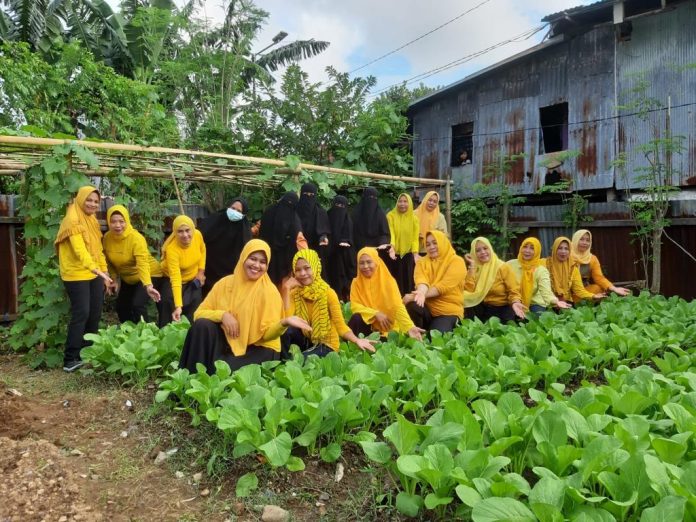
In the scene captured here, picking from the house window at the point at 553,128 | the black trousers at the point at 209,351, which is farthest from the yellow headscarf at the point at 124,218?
the house window at the point at 553,128

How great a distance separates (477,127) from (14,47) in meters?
9.56

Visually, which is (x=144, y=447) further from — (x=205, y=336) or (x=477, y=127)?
A: (x=477, y=127)

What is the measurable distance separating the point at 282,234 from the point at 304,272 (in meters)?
2.23

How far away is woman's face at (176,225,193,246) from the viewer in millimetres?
5574

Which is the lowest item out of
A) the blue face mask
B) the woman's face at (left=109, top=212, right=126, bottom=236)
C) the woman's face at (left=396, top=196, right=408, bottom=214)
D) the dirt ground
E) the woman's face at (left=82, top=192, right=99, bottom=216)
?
the dirt ground

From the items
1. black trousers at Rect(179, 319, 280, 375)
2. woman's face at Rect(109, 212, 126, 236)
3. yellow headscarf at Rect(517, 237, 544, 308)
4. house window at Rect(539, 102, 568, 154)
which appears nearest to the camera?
black trousers at Rect(179, 319, 280, 375)

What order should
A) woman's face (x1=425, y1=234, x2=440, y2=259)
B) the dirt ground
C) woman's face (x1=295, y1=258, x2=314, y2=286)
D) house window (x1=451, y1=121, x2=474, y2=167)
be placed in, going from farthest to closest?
house window (x1=451, y1=121, x2=474, y2=167)
woman's face (x1=425, y1=234, x2=440, y2=259)
woman's face (x1=295, y1=258, x2=314, y2=286)
the dirt ground

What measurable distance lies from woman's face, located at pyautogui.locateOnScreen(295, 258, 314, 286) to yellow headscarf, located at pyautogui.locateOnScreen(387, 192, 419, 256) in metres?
3.57

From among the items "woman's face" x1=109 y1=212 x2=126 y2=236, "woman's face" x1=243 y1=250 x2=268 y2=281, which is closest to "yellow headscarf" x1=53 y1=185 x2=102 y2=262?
"woman's face" x1=109 y1=212 x2=126 y2=236

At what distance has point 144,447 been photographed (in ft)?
10.2

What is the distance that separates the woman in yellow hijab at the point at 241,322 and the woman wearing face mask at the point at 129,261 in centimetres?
164

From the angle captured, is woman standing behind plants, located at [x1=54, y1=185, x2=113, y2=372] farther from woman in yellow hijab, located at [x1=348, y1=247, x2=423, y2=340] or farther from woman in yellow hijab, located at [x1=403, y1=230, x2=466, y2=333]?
woman in yellow hijab, located at [x1=403, y1=230, x2=466, y2=333]

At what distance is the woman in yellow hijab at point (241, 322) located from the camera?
389 cm

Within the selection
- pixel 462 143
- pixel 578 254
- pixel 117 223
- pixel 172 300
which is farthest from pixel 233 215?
pixel 462 143
